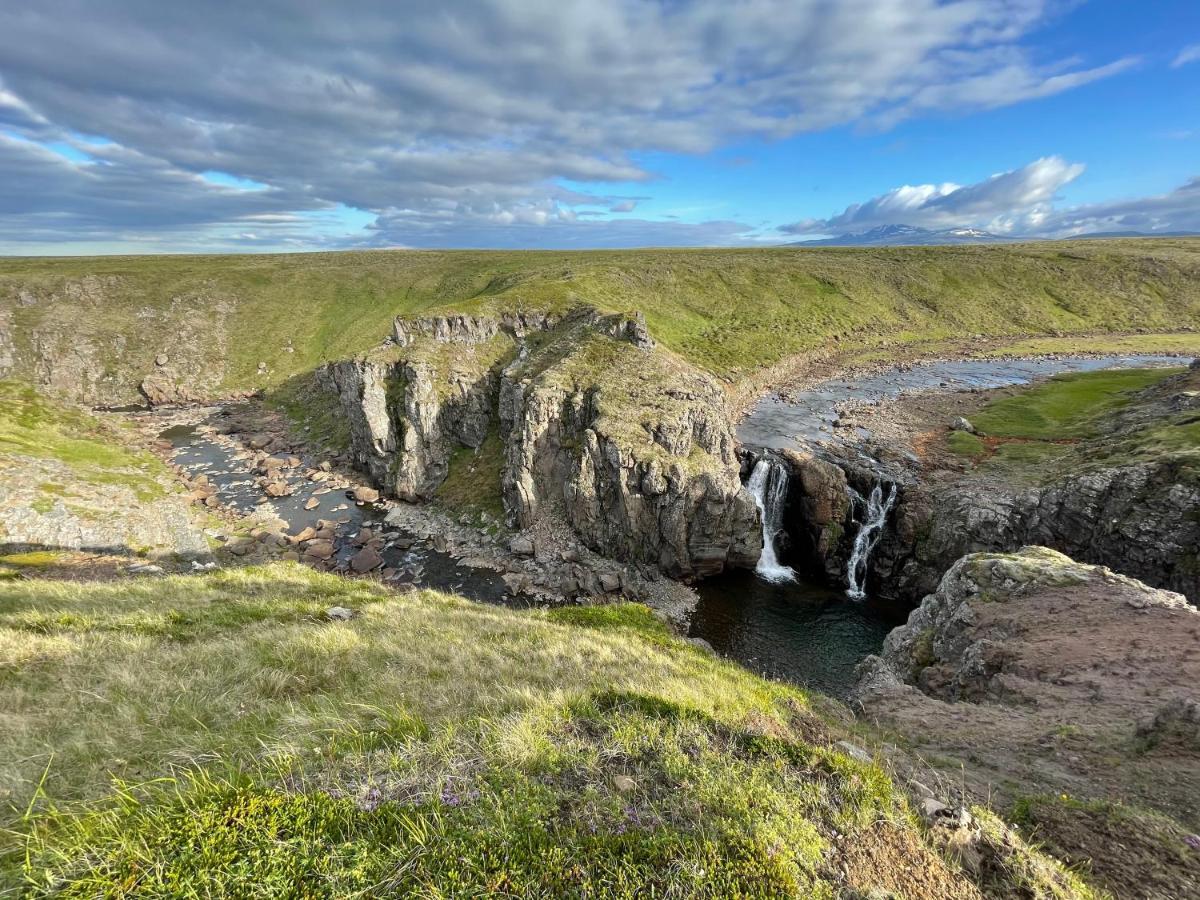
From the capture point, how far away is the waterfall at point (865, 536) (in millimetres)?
40562

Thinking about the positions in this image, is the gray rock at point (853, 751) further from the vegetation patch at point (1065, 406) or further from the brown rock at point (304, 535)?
the vegetation patch at point (1065, 406)

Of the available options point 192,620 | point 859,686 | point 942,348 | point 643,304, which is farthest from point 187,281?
point 942,348

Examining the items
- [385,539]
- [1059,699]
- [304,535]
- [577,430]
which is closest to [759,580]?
[577,430]

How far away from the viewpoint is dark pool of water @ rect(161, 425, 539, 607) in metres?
40.5

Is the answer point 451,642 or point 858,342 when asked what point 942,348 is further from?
point 451,642

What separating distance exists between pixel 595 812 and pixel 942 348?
445 ft

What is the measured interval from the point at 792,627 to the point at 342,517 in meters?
43.6

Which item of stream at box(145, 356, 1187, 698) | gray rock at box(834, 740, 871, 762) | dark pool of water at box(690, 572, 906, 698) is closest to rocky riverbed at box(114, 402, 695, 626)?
stream at box(145, 356, 1187, 698)

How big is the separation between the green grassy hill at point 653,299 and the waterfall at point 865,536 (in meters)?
44.7

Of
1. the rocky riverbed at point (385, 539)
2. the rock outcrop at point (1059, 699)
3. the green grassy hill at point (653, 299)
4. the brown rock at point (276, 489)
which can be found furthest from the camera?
the green grassy hill at point (653, 299)

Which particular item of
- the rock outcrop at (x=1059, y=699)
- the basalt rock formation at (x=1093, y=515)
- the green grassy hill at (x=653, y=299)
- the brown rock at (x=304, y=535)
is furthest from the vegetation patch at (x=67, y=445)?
the basalt rock formation at (x=1093, y=515)

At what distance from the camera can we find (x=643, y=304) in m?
107

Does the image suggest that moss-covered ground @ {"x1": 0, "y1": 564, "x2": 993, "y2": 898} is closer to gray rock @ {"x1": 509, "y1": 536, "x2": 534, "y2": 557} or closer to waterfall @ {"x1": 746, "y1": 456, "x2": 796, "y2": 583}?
gray rock @ {"x1": 509, "y1": 536, "x2": 534, "y2": 557}

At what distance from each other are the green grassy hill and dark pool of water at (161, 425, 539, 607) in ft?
120
